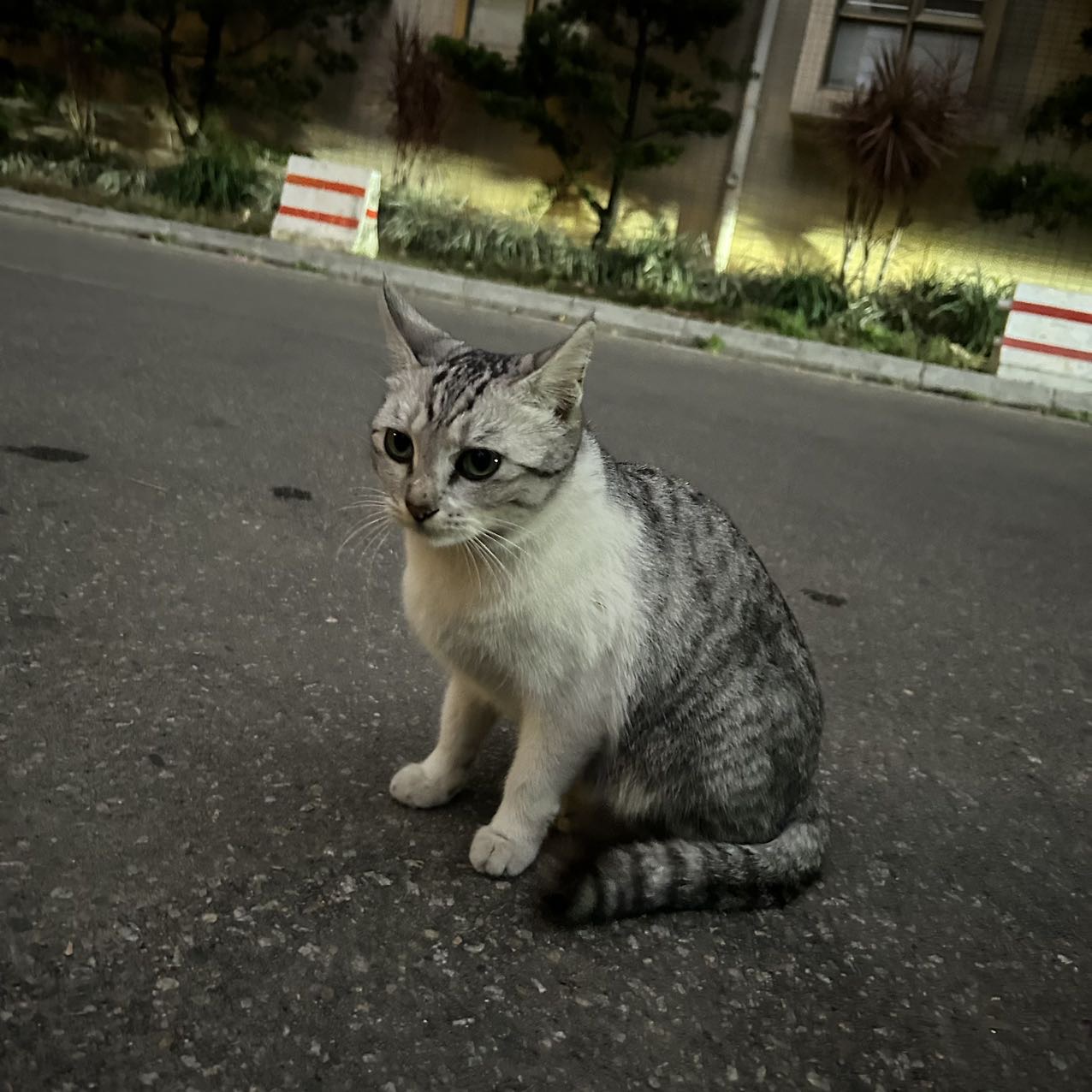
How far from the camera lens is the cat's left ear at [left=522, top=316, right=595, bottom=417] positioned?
1876 mm

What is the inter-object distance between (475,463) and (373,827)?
0.75m

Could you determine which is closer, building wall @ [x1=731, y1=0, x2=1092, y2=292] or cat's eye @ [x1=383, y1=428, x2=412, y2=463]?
cat's eye @ [x1=383, y1=428, x2=412, y2=463]

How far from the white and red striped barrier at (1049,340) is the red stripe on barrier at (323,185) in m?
6.80

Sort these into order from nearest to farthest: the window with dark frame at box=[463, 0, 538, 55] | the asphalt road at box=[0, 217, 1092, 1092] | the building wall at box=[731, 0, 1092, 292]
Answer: the asphalt road at box=[0, 217, 1092, 1092] → the building wall at box=[731, 0, 1092, 292] → the window with dark frame at box=[463, 0, 538, 55]

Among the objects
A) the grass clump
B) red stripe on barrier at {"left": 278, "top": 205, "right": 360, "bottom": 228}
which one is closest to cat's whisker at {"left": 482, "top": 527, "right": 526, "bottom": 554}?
the grass clump

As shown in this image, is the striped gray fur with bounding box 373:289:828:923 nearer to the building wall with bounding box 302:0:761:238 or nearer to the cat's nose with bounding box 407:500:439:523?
the cat's nose with bounding box 407:500:439:523

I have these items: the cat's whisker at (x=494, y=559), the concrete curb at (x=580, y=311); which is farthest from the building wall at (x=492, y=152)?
the cat's whisker at (x=494, y=559)

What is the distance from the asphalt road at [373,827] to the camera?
4.99 ft

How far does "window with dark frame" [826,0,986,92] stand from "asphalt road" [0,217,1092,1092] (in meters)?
10.6

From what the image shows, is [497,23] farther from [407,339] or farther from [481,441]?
[481,441]

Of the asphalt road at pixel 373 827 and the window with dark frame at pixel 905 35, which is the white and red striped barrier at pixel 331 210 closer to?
the window with dark frame at pixel 905 35

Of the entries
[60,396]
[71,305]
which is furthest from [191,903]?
[71,305]

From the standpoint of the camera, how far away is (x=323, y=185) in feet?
36.5

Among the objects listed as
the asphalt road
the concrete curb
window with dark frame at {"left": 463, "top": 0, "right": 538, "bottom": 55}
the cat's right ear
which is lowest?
the asphalt road
